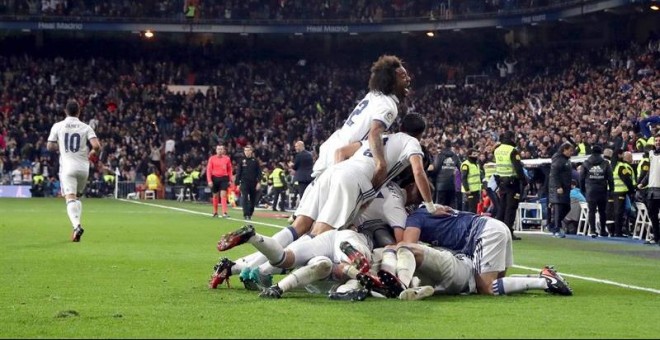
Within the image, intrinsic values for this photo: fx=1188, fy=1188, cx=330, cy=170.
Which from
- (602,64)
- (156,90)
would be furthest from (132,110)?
(602,64)

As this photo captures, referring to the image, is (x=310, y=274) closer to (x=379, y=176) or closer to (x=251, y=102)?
(x=379, y=176)

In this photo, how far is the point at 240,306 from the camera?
31.8ft

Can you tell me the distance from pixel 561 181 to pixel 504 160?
2379mm

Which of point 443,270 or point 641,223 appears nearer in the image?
point 443,270

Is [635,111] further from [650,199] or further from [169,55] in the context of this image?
[169,55]

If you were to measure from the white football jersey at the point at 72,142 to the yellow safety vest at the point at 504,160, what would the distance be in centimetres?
834

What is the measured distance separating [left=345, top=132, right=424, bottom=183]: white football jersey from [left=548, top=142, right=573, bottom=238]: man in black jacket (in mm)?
14135

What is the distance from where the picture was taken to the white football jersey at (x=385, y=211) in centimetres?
1151

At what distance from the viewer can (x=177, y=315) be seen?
29.6ft

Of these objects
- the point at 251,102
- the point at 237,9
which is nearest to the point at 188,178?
the point at 251,102

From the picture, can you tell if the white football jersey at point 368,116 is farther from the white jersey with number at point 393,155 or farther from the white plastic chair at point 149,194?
the white plastic chair at point 149,194

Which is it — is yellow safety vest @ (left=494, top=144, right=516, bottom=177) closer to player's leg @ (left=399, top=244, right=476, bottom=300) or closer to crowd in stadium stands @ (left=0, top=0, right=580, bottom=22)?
player's leg @ (left=399, top=244, right=476, bottom=300)

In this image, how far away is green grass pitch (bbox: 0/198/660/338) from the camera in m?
8.12

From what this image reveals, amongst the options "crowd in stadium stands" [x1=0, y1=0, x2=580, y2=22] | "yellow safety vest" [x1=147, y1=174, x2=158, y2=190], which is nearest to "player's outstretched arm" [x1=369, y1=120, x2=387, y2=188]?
"yellow safety vest" [x1=147, y1=174, x2=158, y2=190]
